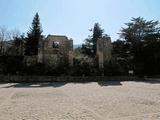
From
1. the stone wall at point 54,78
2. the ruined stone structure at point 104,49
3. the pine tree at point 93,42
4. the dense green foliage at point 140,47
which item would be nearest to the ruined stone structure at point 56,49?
the stone wall at point 54,78

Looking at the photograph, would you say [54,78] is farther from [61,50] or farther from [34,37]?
[34,37]

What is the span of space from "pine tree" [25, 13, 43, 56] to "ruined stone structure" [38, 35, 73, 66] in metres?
5.33

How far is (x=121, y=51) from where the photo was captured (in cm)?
3722

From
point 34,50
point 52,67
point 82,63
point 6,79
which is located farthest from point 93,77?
point 34,50

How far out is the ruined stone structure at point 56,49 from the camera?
34219 mm

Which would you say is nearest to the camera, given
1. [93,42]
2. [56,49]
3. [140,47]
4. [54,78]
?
[54,78]

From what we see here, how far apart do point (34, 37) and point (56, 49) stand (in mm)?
8721

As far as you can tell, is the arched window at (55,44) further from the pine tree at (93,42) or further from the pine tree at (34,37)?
the pine tree at (93,42)

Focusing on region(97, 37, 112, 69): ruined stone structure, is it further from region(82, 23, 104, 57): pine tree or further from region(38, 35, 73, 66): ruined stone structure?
region(82, 23, 104, 57): pine tree

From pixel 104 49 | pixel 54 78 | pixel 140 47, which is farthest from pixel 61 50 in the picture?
pixel 140 47

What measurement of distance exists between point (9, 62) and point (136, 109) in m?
25.7

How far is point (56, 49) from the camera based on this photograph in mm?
39969

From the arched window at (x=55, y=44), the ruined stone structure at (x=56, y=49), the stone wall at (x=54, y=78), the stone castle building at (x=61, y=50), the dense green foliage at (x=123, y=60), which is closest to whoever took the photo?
the stone wall at (x=54, y=78)

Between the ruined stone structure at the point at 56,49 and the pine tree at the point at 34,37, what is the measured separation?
5.33 m
